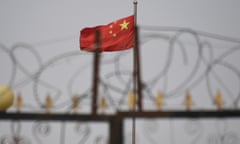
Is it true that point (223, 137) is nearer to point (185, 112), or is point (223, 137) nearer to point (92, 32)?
point (185, 112)

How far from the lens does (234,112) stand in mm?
3977

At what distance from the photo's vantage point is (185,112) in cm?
396

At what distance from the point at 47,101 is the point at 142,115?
1498 mm

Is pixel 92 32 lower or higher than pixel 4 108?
higher

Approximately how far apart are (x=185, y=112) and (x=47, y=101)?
81.1 inches

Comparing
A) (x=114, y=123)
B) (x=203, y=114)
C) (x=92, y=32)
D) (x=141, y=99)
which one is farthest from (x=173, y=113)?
(x=92, y=32)

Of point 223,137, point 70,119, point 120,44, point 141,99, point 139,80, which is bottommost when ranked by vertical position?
point 223,137

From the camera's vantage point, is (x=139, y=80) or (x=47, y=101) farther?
(x=139, y=80)

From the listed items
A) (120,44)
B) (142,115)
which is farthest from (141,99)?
(120,44)

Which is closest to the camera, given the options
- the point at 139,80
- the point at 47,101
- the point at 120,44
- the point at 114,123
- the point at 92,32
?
the point at 114,123

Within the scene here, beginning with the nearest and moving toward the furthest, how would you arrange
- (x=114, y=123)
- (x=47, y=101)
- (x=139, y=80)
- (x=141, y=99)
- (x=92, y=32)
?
(x=114, y=123), (x=47, y=101), (x=141, y=99), (x=139, y=80), (x=92, y=32)

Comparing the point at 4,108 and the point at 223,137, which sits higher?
the point at 4,108

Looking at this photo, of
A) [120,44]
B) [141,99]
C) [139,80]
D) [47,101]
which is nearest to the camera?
[47,101]

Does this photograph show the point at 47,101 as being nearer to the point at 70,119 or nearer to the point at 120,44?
the point at 70,119
